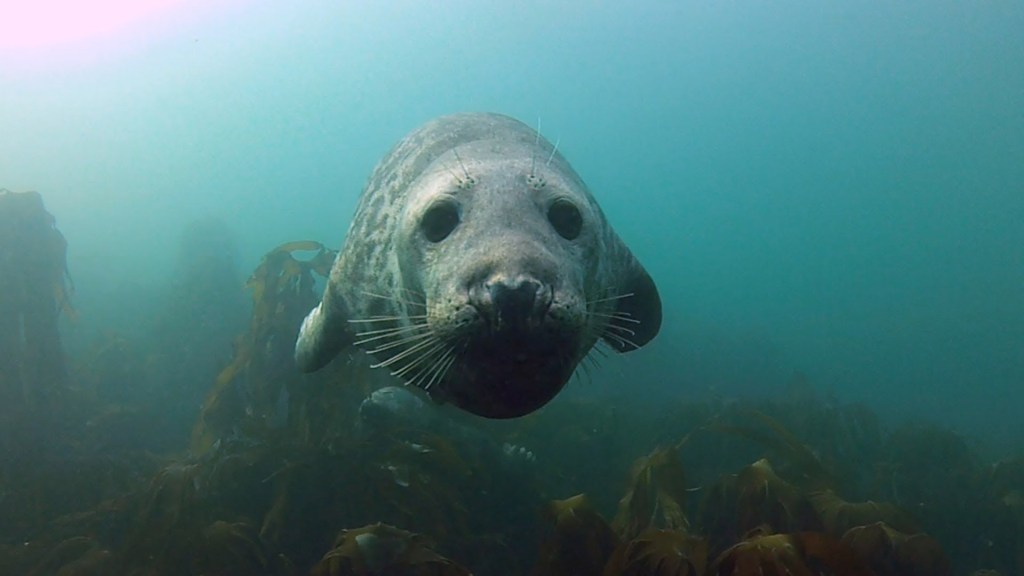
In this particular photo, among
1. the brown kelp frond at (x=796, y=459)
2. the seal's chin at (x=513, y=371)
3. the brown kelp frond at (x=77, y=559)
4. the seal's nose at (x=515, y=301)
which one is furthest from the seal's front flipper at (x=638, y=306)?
the brown kelp frond at (x=77, y=559)

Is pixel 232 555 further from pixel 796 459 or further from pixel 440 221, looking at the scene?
pixel 796 459

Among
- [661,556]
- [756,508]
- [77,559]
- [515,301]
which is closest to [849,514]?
[756,508]

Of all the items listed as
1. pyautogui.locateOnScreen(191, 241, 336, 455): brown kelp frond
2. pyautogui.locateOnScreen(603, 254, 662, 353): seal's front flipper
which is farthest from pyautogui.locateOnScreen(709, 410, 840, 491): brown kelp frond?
pyautogui.locateOnScreen(191, 241, 336, 455): brown kelp frond

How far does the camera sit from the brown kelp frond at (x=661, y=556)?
307 centimetres

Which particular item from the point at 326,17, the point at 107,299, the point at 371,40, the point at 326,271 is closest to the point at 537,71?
the point at 371,40

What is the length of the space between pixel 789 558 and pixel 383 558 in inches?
77.4

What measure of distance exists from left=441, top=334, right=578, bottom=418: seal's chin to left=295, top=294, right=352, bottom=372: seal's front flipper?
5.71ft

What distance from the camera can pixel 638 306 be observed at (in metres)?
4.09

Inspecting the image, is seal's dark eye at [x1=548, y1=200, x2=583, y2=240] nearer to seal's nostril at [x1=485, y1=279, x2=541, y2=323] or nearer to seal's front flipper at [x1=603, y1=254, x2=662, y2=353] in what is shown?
seal's nostril at [x1=485, y1=279, x2=541, y2=323]

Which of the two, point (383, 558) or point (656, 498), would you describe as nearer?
point (383, 558)

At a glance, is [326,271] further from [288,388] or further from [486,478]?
[486,478]

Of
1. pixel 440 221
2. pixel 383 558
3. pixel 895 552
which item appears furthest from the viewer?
pixel 895 552

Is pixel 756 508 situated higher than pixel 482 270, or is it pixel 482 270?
pixel 482 270

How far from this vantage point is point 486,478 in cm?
473
